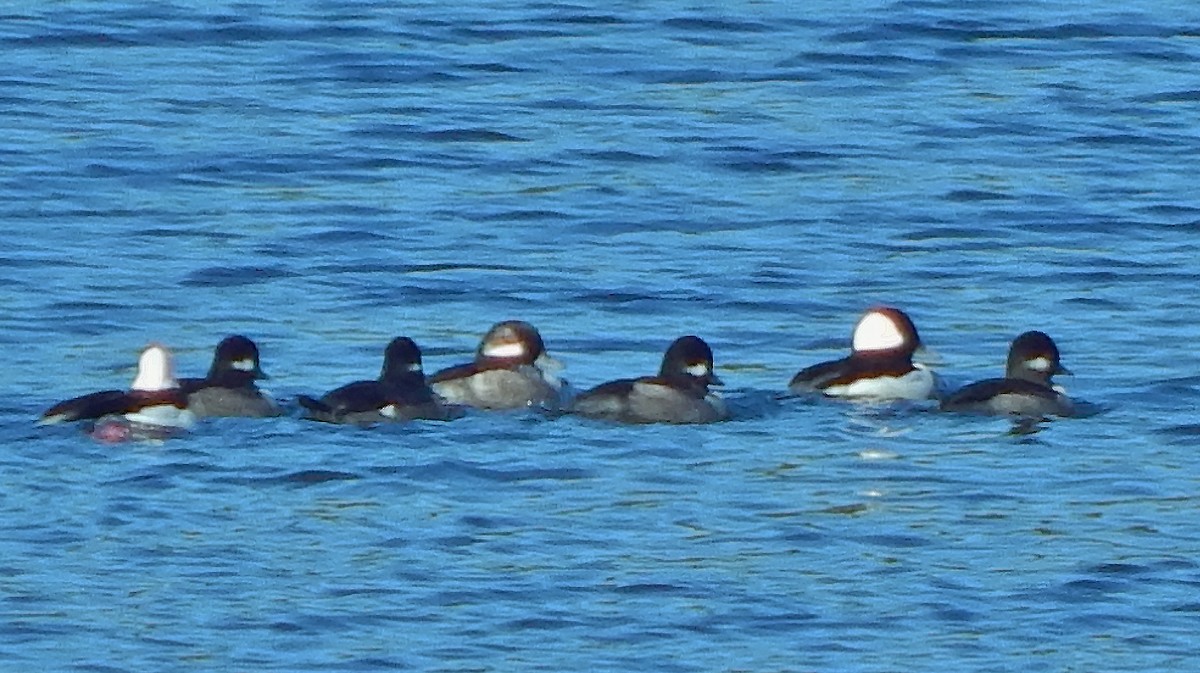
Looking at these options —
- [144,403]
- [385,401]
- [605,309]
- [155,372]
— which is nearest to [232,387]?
[155,372]

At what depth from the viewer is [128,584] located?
12.5 metres

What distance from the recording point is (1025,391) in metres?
16.1

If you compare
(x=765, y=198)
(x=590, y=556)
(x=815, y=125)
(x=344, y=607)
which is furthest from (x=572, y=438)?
(x=815, y=125)

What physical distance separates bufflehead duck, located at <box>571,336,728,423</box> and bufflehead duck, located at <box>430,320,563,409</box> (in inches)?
13.7

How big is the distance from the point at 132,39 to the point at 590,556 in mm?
15460

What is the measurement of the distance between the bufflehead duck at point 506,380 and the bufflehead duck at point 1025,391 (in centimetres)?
214

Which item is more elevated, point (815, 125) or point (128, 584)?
point (815, 125)

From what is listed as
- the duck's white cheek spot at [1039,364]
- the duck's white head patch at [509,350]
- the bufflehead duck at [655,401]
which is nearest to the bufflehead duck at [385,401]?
the duck's white head patch at [509,350]

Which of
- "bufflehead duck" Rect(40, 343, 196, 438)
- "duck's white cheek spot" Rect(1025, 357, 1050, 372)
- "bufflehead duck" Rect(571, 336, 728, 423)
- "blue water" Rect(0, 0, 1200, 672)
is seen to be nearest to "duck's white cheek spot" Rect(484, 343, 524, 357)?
"blue water" Rect(0, 0, 1200, 672)

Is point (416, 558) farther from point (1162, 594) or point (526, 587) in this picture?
point (1162, 594)

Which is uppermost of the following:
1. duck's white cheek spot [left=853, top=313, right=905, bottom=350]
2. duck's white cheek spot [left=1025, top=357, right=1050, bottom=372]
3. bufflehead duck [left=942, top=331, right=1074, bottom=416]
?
duck's white cheek spot [left=853, top=313, right=905, bottom=350]

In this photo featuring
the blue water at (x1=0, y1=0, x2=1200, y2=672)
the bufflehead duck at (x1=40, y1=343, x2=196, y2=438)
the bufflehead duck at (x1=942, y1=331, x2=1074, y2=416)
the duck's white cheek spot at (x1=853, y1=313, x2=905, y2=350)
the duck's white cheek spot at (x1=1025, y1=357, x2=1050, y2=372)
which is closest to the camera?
the blue water at (x1=0, y1=0, x2=1200, y2=672)

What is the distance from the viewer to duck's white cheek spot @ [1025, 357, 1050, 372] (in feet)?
54.9

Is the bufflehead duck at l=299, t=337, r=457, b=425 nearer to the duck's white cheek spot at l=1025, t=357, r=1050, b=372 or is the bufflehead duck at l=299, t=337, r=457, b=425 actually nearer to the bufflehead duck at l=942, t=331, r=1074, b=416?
the bufflehead duck at l=942, t=331, r=1074, b=416
